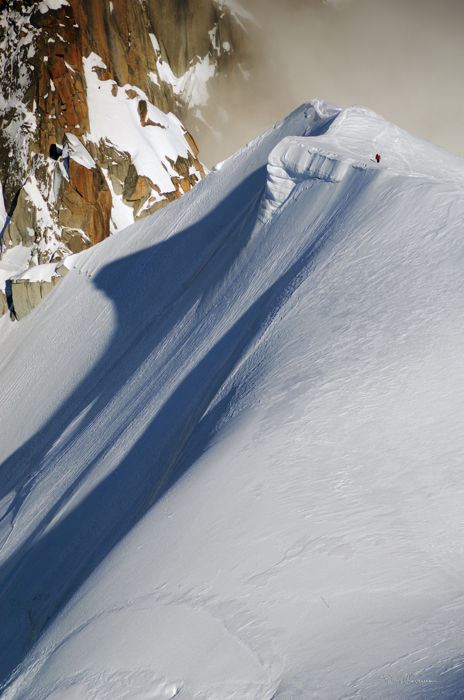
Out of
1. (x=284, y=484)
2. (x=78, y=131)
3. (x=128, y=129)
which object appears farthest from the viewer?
(x=128, y=129)

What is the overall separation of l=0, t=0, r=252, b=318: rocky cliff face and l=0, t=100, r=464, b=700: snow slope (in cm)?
2657

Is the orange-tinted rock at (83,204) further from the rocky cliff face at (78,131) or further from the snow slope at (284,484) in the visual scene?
the snow slope at (284,484)

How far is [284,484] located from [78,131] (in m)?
39.2

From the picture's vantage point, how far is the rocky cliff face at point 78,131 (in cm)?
3541

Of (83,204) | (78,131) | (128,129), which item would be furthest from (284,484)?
(128,129)

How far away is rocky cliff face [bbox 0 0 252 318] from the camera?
35.4 m

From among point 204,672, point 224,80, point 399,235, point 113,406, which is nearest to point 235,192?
point 113,406

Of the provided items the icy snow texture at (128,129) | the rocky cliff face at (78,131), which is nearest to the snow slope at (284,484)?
the rocky cliff face at (78,131)

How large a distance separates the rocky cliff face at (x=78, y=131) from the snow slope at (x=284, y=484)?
26566 millimetres

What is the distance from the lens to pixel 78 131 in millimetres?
38500

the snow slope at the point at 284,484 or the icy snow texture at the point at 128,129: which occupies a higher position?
the icy snow texture at the point at 128,129

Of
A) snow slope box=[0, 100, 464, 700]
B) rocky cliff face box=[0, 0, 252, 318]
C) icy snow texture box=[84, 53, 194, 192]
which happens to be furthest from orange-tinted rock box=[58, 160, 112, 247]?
snow slope box=[0, 100, 464, 700]

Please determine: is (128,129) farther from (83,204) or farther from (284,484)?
(284,484)

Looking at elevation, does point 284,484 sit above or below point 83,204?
below
